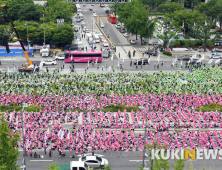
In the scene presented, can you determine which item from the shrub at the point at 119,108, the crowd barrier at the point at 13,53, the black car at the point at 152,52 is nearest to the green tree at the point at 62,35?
the crowd barrier at the point at 13,53

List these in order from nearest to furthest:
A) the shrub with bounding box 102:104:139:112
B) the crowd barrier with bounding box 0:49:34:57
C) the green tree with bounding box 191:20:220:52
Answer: the shrub with bounding box 102:104:139:112, the crowd barrier with bounding box 0:49:34:57, the green tree with bounding box 191:20:220:52

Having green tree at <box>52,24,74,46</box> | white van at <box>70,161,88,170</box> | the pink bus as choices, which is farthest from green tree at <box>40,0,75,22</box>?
white van at <box>70,161,88,170</box>

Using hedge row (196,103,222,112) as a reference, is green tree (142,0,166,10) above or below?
above

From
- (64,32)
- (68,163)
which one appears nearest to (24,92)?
(68,163)

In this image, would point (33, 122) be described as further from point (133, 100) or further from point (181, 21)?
point (181, 21)

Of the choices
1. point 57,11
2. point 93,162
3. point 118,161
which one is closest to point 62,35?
point 57,11

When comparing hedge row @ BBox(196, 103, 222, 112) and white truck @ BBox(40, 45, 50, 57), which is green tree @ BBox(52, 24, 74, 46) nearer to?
white truck @ BBox(40, 45, 50, 57)

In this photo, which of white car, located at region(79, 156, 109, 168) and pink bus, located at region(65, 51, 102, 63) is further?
pink bus, located at region(65, 51, 102, 63)

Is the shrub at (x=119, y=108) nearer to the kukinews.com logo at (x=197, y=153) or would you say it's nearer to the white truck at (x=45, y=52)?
the kukinews.com logo at (x=197, y=153)
